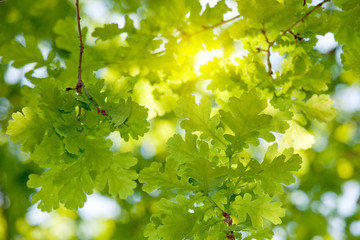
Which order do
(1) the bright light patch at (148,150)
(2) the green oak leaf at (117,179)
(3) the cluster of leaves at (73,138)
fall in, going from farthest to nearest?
1. (1) the bright light patch at (148,150)
2. (2) the green oak leaf at (117,179)
3. (3) the cluster of leaves at (73,138)

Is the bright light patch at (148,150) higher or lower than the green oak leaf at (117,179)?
lower

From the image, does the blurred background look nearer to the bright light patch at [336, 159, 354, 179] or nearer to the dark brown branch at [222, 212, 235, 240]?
the bright light patch at [336, 159, 354, 179]

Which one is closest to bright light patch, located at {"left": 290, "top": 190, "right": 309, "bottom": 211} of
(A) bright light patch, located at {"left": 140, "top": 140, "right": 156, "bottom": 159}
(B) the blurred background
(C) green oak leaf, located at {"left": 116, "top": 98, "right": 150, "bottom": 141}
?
(B) the blurred background

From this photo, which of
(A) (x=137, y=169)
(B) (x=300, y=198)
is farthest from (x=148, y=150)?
(B) (x=300, y=198)

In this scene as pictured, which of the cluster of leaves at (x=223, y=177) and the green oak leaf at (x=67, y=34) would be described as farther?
the green oak leaf at (x=67, y=34)

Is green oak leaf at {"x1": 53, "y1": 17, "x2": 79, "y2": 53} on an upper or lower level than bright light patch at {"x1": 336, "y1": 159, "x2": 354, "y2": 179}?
upper

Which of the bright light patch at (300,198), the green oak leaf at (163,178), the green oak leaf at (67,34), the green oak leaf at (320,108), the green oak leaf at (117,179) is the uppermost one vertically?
the green oak leaf at (67,34)

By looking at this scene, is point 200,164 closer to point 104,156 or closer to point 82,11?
point 104,156

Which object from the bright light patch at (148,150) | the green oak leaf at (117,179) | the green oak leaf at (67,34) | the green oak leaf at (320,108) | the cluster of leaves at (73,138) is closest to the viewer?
the cluster of leaves at (73,138)

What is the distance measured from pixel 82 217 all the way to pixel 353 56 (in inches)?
116

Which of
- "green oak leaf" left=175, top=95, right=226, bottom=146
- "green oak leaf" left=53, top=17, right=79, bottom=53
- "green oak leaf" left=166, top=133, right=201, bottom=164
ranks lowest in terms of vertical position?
"green oak leaf" left=166, top=133, right=201, bottom=164

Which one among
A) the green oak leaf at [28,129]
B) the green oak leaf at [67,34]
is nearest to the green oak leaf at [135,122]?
the green oak leaf at [28,129]

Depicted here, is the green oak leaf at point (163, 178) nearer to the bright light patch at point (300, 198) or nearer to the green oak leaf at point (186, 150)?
the green oak leaf at point (186, 150)

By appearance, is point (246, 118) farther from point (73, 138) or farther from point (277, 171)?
point (73, 138)
